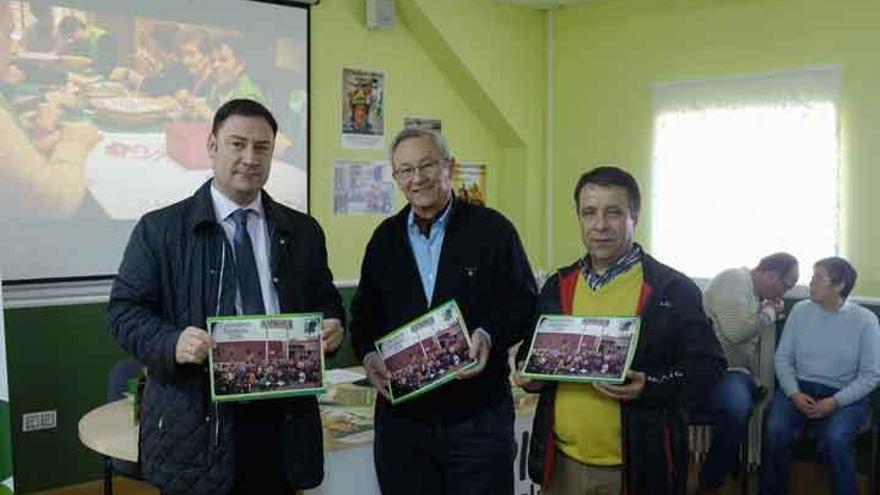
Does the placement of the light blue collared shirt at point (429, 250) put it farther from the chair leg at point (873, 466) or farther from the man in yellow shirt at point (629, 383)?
the chair leg at point (873, 466)

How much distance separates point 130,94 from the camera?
4.46 m

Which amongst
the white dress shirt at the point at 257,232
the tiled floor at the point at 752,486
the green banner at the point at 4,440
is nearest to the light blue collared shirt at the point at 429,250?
the white dress shirt at the point at 257,232

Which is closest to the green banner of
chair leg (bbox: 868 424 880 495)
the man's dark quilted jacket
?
the man's dark quilted jacket

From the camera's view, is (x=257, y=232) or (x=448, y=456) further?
(x=448, y=456)

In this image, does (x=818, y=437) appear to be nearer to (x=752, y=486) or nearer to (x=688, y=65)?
(x=752, y=486)

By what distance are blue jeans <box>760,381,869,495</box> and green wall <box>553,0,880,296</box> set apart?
0.96 meters

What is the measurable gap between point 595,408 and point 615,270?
327 mm

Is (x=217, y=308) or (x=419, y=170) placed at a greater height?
(x=419, y=170)

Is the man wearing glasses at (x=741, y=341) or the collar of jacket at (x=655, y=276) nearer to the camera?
the collar of jacket at (x=655, y=276)

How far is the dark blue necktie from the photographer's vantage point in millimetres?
1933

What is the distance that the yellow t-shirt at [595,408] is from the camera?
2.03 metres

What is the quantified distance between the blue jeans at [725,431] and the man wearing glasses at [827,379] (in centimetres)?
13

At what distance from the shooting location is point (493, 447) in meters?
2.18

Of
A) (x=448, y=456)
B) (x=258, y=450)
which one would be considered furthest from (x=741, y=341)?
(x=258, y=450)
